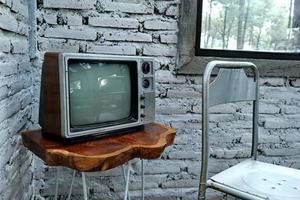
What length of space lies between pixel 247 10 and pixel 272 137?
0.70m

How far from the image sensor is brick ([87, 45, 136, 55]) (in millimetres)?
1450

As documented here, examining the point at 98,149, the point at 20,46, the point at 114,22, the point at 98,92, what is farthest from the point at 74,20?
the point at 98,149

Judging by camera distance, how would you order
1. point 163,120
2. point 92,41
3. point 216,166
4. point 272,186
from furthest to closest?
point 216,166 → point 163,120 → point 92,41 → point 272,186

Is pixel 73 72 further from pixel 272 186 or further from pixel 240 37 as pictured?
pixel 240 37

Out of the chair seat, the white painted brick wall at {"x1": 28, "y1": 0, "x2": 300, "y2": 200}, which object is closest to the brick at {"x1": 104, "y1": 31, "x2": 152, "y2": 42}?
the white painted brick wall at {"x1": 28, "y1": 0, "x2": 300, "y2": 200}

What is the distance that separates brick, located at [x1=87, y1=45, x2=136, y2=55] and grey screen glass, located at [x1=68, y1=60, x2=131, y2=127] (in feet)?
1.25

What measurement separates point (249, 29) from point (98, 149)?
1120mm

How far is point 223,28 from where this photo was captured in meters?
1.63

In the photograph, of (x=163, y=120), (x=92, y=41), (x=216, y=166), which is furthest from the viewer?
(x=216, y=166)

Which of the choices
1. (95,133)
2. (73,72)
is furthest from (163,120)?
(73,72)

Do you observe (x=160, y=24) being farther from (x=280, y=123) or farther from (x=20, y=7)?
(x=280, y=123)

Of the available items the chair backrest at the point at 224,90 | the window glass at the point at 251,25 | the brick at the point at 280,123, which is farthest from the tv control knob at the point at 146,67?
the brick at the point at 280,123

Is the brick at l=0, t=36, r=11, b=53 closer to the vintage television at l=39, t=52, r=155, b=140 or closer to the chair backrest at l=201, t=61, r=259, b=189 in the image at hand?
the vintage television at l=39, t=52, r=155, b=140

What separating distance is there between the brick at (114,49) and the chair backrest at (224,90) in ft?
1.60
